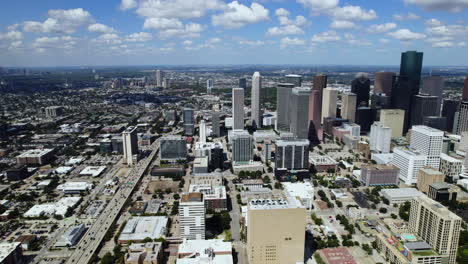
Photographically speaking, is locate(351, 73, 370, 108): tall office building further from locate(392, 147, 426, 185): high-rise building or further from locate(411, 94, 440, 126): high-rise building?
locate(392, 147, 426, 185): high-rise building

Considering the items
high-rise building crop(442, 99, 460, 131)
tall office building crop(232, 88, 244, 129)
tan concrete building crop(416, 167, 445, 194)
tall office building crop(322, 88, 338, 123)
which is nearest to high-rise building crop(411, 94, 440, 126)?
high-rise building crop(442, 99, 460, 131)

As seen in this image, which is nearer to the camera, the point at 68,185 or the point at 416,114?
the point at 68,185

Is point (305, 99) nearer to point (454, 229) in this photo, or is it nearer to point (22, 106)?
point (454, 229)

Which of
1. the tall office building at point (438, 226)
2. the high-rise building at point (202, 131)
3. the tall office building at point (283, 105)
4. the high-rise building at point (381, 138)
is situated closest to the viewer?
the tall office building at point (438, 226)

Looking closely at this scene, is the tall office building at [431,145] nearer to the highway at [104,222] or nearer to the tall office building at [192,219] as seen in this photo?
the tall office building at [192,219]

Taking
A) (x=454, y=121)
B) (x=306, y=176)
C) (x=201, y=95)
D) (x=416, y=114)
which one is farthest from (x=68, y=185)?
(x=201, y=95)

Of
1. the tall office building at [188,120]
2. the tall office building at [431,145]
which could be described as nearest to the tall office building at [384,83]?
the tall office building at [431,145]

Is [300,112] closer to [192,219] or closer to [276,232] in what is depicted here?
[192,219]
